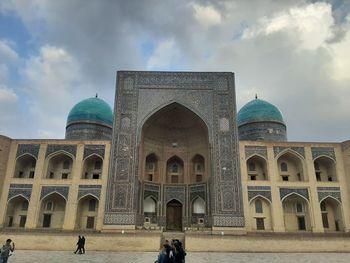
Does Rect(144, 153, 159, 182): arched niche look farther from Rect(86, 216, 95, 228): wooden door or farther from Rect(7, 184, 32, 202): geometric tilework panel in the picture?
Rect(7, 184, 32, 202): geometric tilework panel

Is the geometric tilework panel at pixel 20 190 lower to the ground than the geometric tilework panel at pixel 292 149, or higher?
lower

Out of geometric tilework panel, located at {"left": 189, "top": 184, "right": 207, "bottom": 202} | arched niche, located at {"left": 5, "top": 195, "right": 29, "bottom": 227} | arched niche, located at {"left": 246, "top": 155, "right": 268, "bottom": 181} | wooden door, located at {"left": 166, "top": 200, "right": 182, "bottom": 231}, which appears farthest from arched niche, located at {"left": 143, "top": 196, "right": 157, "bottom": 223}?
arched niche, located at {"left": 5, "top": 195, "right": 29, "bottom": 227}

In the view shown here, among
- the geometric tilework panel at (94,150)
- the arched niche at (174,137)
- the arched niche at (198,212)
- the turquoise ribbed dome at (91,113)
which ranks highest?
the turquoise ribbed dome at (91,113)

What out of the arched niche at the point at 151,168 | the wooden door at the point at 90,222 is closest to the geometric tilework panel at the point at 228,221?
the arched niche at the point at 151,168

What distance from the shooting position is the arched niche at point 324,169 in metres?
19.5

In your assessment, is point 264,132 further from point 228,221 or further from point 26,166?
point 26,166

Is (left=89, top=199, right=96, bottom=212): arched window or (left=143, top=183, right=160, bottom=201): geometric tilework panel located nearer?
(left=89, top=199, right=96, bottom=212): arched window

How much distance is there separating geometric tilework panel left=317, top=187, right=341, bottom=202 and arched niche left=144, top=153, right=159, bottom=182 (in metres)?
9.86

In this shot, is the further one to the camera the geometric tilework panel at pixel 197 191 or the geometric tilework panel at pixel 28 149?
the geometric tilework panel at pixel 197 191

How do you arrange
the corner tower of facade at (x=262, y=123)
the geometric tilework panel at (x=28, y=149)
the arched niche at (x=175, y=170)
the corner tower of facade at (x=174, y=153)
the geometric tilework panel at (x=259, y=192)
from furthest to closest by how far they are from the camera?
the corner tower of facade at (x=262, y=123), the arched niche at (x=175, y=170), the geometric tilework panel at (x=28, y=149), the geometric tilework panel at (x=259, y=192), the corner tower of facade at (x=174, y=153)

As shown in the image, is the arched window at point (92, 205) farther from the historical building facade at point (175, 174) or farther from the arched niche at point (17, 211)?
the arched niche at point (17, 211)

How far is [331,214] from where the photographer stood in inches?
754

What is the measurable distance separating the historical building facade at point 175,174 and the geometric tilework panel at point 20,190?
0.06 meters

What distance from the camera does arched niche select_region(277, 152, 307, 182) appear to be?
64.5 feet
